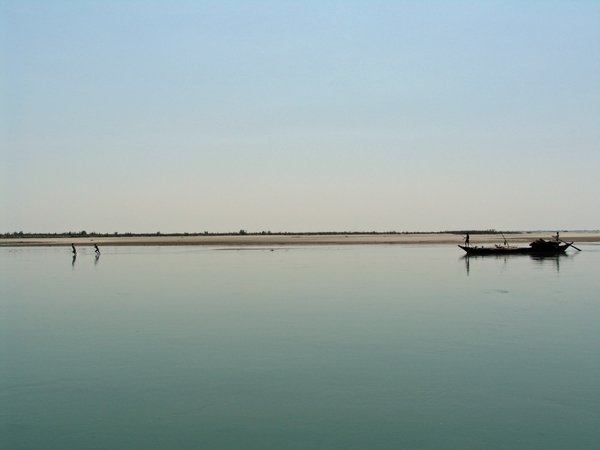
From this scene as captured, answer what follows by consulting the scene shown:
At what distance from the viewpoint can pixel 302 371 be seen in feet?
33.2

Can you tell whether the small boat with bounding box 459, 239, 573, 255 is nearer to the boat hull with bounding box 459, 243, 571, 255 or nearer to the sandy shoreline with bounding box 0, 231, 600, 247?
the boat hull with bounding box 459, 243, 571, 255

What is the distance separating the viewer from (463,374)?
32.0ft

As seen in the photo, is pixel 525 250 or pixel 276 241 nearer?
pixel 525 250

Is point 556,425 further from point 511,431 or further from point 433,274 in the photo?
point 433,274

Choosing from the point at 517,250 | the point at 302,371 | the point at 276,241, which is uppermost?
the point at 276,241

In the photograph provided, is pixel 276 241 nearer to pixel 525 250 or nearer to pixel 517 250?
pixel 517 250

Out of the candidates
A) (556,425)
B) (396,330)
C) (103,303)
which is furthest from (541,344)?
(103,303)

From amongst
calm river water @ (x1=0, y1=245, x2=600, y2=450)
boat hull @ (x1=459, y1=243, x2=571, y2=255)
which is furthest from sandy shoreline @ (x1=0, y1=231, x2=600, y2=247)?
calm river water @ (x1=0, y1=245, x2=600, y2=450)

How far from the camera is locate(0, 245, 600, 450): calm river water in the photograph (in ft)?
23.8

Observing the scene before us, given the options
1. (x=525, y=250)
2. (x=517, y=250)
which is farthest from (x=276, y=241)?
(x=525, y=250)

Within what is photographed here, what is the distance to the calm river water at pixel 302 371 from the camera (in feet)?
23.8

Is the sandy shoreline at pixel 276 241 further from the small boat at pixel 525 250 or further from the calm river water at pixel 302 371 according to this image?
the calm river water at pixel 302 371

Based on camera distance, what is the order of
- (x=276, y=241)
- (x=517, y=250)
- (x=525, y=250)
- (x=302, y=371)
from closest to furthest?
1. (x=302, y=371)
2. (x=517, y=250)
3. (x=525, y=250)
4. (x=276, y=241)

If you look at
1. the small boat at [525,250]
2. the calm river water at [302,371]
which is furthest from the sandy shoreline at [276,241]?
the calm river water at [302,371]
